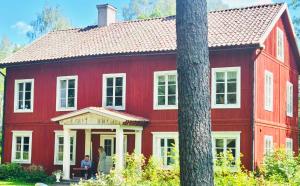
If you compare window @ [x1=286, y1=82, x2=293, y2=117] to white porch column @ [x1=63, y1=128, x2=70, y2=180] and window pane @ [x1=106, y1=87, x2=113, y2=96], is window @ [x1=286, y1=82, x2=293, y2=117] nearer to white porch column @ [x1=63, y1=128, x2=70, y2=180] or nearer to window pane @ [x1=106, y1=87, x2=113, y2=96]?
window pane @ [x1=106, y1=87, x2=113, y2=96]

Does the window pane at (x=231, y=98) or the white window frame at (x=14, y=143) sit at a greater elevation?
the window pane at (x=231, y=98)

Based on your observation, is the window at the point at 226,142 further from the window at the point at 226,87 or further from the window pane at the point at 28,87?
the window pane at the point at 28,87

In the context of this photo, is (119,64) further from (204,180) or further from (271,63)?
(204,180)

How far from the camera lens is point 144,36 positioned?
2636cm

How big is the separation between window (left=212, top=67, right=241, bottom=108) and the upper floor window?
6.95 feet

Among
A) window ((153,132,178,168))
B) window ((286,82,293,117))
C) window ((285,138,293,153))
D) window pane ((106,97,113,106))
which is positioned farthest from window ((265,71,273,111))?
window pane ((106,97,113,106))

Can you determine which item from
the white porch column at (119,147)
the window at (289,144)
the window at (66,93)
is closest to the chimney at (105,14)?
the window at (66,93)

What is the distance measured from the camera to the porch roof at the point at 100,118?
22.6 m

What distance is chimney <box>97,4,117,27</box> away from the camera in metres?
29.5

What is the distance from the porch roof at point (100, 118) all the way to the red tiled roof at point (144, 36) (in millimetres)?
3244

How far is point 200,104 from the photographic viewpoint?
25.7ft

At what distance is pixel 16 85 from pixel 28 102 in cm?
124

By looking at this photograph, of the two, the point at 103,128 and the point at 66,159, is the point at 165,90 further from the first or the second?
the point at 66,159

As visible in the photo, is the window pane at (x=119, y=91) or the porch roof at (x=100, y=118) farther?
the window pane at (x=119, y=91)
